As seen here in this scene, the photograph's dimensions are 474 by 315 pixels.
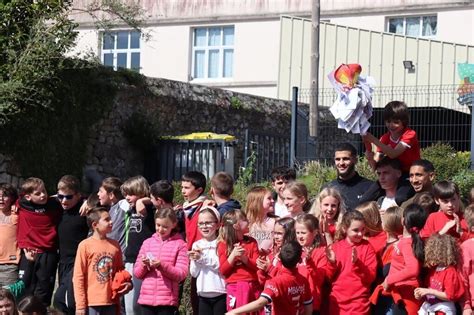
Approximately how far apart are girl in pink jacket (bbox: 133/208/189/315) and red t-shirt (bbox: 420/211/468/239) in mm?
2207

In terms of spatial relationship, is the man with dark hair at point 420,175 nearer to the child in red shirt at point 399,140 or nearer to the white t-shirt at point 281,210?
the child in red shirt at point 399,140

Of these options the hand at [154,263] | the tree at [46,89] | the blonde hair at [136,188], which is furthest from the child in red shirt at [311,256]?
the tree at [46,89]

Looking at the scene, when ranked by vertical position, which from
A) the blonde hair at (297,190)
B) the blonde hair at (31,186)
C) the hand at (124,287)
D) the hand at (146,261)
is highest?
the blonde hair at (297,190)

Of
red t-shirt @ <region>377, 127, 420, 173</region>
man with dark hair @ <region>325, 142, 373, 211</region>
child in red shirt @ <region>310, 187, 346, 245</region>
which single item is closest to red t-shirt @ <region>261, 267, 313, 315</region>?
child in red shirt @ <region>310, 187, 346, 245</region>

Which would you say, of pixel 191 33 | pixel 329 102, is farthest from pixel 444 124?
pixel 191 33

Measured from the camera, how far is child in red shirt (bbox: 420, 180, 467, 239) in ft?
31.9

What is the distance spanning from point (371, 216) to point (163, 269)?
6.40 feet

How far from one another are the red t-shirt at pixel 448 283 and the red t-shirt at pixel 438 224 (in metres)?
0.51

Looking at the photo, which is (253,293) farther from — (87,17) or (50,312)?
(87,17)

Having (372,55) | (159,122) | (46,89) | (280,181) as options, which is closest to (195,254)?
(280,181)

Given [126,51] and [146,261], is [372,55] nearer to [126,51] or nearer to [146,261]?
[126,51]

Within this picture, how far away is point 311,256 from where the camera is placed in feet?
32.0

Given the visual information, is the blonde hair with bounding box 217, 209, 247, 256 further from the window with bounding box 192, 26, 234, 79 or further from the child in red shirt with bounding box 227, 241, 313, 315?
the window with bounding box 192, 26, 234, 79

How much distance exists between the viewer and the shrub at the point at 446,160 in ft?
53.6
